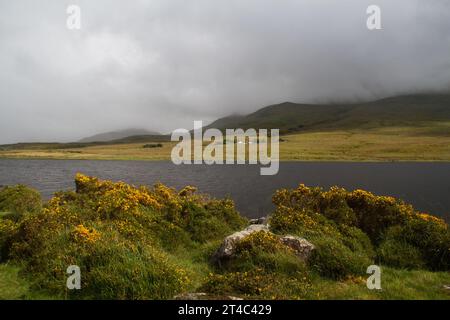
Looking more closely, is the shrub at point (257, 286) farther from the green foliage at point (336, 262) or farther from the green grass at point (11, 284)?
the green grass at point (11, 284)

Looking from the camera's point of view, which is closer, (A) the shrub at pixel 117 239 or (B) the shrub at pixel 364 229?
(A) the shrub at pixel 117 239

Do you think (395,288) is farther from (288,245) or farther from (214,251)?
(214,251)

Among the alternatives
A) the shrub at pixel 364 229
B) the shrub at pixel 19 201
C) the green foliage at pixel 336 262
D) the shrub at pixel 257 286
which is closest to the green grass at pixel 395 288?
the shrub at pixel 257 286

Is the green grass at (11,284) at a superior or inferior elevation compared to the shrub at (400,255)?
superior

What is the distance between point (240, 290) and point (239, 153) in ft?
497

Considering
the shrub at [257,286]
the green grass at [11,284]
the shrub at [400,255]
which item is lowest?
the shrub at [400,255]

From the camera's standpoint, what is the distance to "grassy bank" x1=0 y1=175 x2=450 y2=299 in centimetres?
1171

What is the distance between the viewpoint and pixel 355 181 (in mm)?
78188

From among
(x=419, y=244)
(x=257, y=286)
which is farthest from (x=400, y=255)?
(x=257, y=286)

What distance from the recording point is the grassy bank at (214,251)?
11.7m

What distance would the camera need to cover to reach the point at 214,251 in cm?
1792

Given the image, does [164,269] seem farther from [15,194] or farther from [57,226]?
[15,194]

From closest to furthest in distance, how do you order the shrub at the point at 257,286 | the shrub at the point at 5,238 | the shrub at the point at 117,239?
1. the shrub at the point at 257,286
2. the shrub at the point at 117,239
3. the shrub at the point at 5,238

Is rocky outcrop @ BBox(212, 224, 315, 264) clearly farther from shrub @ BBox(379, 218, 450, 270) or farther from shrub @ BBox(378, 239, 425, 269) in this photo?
shrub @ BBox(379, 218, 450, 270)
